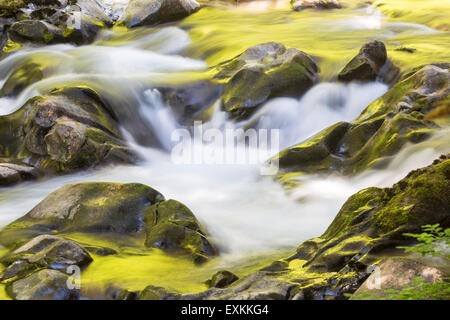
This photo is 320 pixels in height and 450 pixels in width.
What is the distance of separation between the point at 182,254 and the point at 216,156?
486 centimetres

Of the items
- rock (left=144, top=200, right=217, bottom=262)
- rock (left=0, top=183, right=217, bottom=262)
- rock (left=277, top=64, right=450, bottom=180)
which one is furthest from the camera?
rock (left=277, top=64, right=450, bottom=180)

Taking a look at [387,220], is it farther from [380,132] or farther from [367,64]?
[367,64]

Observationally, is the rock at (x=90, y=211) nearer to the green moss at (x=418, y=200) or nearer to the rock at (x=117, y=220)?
the rock at (x=117, y=220)

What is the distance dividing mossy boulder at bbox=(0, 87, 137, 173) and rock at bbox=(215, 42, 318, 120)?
102 inches

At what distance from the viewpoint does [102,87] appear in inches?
453

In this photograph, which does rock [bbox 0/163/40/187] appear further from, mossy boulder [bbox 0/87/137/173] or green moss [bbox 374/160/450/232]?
green moss [bbox 374/160/450/232]

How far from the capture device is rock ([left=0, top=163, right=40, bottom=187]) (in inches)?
357

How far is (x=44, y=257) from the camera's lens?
496 cm

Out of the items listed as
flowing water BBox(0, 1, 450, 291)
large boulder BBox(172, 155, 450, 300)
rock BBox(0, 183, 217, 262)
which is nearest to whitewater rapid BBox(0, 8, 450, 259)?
flowing water BBox(0, 1, 450, 291)

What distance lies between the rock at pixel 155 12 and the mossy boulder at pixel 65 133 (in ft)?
27.4

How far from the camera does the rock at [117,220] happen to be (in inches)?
239

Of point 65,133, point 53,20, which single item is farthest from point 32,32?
point 65,133

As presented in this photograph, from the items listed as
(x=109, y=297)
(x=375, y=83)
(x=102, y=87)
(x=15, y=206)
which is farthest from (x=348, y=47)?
(x=109, y=297)

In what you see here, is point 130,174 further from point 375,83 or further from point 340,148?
point 375,83
